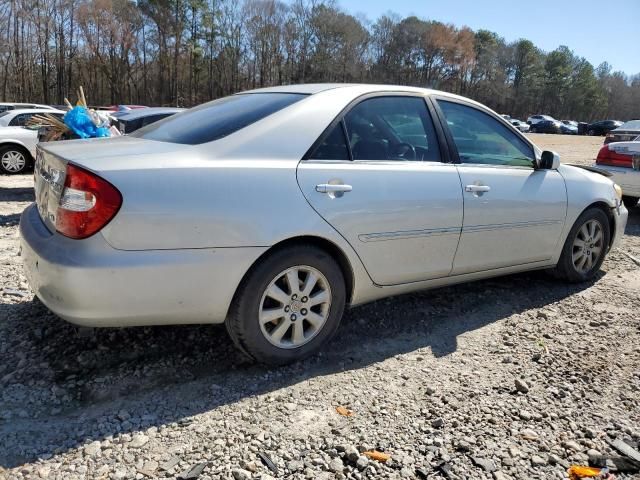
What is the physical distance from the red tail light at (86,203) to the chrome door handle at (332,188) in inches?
40.7

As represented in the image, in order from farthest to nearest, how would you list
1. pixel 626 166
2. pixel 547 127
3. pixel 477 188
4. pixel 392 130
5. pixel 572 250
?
pixel 547 127, pixel 626 166, pixel 572 250, pixel 477 188, pixel 392 130

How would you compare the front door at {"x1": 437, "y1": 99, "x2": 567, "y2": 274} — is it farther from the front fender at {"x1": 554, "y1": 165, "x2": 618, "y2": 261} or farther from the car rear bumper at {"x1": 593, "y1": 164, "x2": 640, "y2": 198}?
the car rear bumper at {"x1": 593, "y1": 164, "x2": 640, "y2": 198}

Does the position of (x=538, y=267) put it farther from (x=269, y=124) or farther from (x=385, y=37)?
(x=385, y=37)

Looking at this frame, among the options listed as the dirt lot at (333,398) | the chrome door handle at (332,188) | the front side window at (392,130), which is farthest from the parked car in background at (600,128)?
the chrome door handle at (332,188)

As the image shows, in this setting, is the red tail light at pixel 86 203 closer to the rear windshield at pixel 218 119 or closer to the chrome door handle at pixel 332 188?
the rear windshield at pixel 218 119

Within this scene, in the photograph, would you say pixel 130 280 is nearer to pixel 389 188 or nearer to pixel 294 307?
pixel 294 307

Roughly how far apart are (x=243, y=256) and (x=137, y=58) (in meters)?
48.8

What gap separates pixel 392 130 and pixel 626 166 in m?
6.34

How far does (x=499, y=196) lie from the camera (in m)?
3.76

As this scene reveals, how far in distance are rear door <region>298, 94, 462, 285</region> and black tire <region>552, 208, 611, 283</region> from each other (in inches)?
59.8

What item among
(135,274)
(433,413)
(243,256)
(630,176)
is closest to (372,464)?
(433,413)

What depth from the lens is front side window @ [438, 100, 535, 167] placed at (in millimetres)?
3744

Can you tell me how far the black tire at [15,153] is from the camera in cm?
1055

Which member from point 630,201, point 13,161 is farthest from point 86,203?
point 13,161
